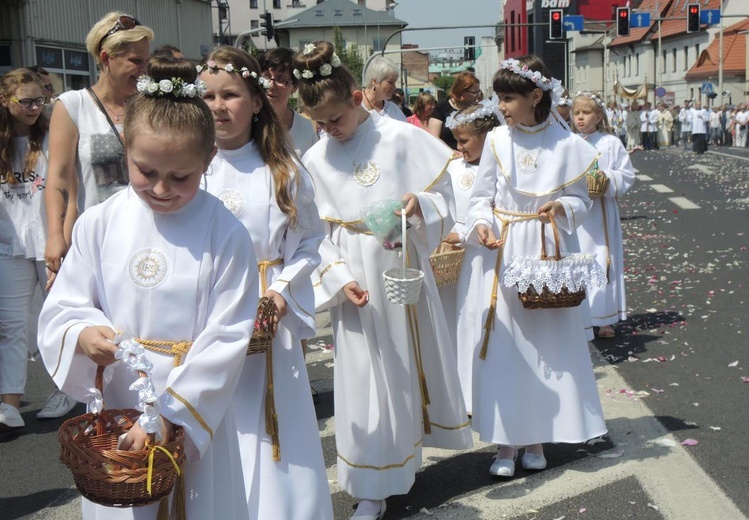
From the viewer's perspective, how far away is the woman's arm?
18.3ft

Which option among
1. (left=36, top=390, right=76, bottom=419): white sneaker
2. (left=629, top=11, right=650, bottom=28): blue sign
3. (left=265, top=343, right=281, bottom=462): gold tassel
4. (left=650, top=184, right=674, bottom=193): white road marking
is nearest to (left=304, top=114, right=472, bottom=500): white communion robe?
(left=265, top=343, right=281, bottom=462): gold tassel

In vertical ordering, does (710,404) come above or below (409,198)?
below

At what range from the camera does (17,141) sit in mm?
7207

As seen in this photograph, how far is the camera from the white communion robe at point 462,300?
6.73 metres

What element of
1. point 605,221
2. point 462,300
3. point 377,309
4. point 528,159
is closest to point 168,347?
point 377,309

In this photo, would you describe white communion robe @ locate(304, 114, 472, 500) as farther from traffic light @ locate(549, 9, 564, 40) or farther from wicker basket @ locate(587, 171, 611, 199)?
traffic light @ locate(549, 9, 564, 40)

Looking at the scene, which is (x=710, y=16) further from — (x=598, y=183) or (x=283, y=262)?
(x=283, y=262)

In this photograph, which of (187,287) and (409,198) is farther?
(409,198)

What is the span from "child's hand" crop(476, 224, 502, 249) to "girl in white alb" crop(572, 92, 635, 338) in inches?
139

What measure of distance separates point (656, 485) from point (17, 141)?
4763 millimetres

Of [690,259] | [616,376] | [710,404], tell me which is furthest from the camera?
[690,259]

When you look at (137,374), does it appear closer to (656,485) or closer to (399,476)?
(399,476)

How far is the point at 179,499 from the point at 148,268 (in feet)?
2.41

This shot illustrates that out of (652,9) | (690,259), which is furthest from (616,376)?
(652,9)
